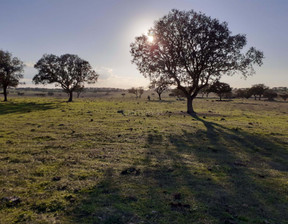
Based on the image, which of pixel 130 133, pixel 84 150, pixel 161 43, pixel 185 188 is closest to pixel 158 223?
pixel 185 188

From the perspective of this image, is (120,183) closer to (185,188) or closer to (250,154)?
(185,188)

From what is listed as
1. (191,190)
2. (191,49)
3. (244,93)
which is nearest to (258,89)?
(244,93)

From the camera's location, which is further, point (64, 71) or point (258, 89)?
point (258, 89)

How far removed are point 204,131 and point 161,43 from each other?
54.8 feet

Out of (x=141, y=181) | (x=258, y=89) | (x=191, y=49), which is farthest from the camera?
(x=258, y=89)

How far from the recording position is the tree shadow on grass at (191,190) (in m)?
5.74

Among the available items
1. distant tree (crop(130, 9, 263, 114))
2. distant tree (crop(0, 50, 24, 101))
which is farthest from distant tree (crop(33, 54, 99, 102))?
distant tree (crop(130, 9, 263, 114))

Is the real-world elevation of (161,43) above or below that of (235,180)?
above

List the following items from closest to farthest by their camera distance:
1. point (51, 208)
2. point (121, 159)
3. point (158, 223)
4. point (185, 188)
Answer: point (158, 223)
point (51, 208)
point (185, 188)
point (121, 159)

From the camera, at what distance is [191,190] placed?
7.29 metres

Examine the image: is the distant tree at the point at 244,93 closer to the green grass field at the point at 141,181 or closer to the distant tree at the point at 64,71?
the distant tree at the point at 64,71

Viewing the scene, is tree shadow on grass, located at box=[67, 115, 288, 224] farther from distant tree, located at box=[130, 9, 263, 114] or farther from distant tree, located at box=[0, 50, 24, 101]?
distant tree, located at box=[0, 50, 24, 101]

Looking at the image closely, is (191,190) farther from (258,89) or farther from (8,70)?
(258,89)

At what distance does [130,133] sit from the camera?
1680 centimetres
